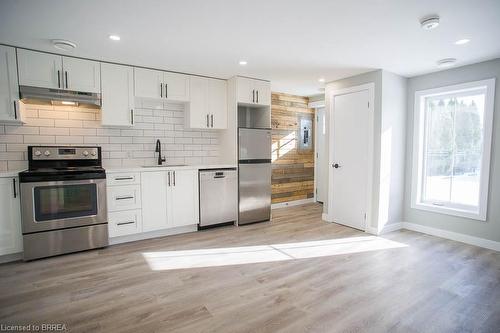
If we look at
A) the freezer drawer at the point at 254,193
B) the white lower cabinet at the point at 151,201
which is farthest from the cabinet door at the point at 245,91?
the white lower cabinet at the point at 151,201

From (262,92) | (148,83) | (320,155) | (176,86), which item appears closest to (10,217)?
(148,83)

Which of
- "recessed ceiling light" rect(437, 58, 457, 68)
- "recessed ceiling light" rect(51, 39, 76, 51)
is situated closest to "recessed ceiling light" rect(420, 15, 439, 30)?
"recessed ceiling light" rect(437, 58, 457, 68)

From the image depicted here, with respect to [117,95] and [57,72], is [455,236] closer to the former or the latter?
[117,95]

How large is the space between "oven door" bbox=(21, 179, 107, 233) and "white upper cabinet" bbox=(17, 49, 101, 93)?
121 centimetres

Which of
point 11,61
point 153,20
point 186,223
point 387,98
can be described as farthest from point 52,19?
point 387,98

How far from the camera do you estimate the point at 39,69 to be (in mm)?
3148

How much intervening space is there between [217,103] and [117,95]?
1506mm

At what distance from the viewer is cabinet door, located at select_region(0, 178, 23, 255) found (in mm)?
2854

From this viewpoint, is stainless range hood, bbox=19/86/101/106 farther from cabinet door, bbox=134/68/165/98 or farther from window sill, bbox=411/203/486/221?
window sill, bbox=411/203/486/221

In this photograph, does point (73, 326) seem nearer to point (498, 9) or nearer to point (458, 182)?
point (498, 9)

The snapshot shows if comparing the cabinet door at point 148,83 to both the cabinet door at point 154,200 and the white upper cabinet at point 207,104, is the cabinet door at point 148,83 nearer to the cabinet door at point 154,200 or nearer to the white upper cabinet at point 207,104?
the white upper cabinet at point 207,104

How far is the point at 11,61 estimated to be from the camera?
118 inches

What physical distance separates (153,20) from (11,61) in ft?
6.41

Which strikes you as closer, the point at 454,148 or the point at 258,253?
the point at 258,253
